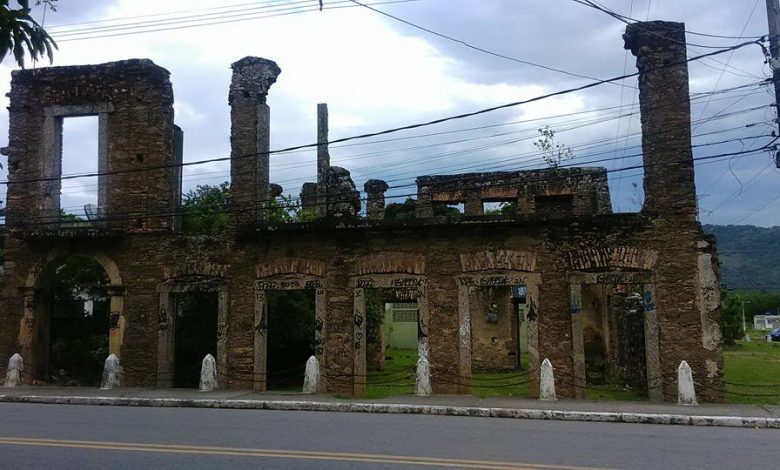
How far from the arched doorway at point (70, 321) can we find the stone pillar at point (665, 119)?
13951 millimetres

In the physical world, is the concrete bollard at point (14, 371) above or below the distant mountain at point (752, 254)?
below

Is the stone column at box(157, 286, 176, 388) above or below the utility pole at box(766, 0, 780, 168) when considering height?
below

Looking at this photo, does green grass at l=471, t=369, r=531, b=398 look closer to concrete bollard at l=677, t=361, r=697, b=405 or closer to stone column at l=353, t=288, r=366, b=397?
stone column at l=353, t=288, r=366, b=397

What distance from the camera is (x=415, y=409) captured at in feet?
44.7

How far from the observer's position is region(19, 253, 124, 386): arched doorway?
747 inches

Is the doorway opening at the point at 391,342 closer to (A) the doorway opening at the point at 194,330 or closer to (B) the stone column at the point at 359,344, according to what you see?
(B) the stone column at the point at 359,344

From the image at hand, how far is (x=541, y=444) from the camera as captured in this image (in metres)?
9.33

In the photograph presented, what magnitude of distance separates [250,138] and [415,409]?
9.00m

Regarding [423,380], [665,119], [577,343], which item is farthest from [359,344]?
[665,119]

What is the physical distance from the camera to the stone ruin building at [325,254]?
15570 millimetres

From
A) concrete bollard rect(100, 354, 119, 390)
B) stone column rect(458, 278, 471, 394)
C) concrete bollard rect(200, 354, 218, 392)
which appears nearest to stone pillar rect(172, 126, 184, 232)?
concrete bollard rect(100, 354, 119, 390)

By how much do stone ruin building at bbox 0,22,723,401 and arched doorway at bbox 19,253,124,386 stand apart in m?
0.08

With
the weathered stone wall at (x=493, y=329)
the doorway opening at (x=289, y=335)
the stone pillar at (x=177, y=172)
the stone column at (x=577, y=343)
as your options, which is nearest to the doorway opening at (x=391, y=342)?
the doorway opening at (x=289, y=335)

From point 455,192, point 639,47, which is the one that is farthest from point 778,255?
point 639,47
